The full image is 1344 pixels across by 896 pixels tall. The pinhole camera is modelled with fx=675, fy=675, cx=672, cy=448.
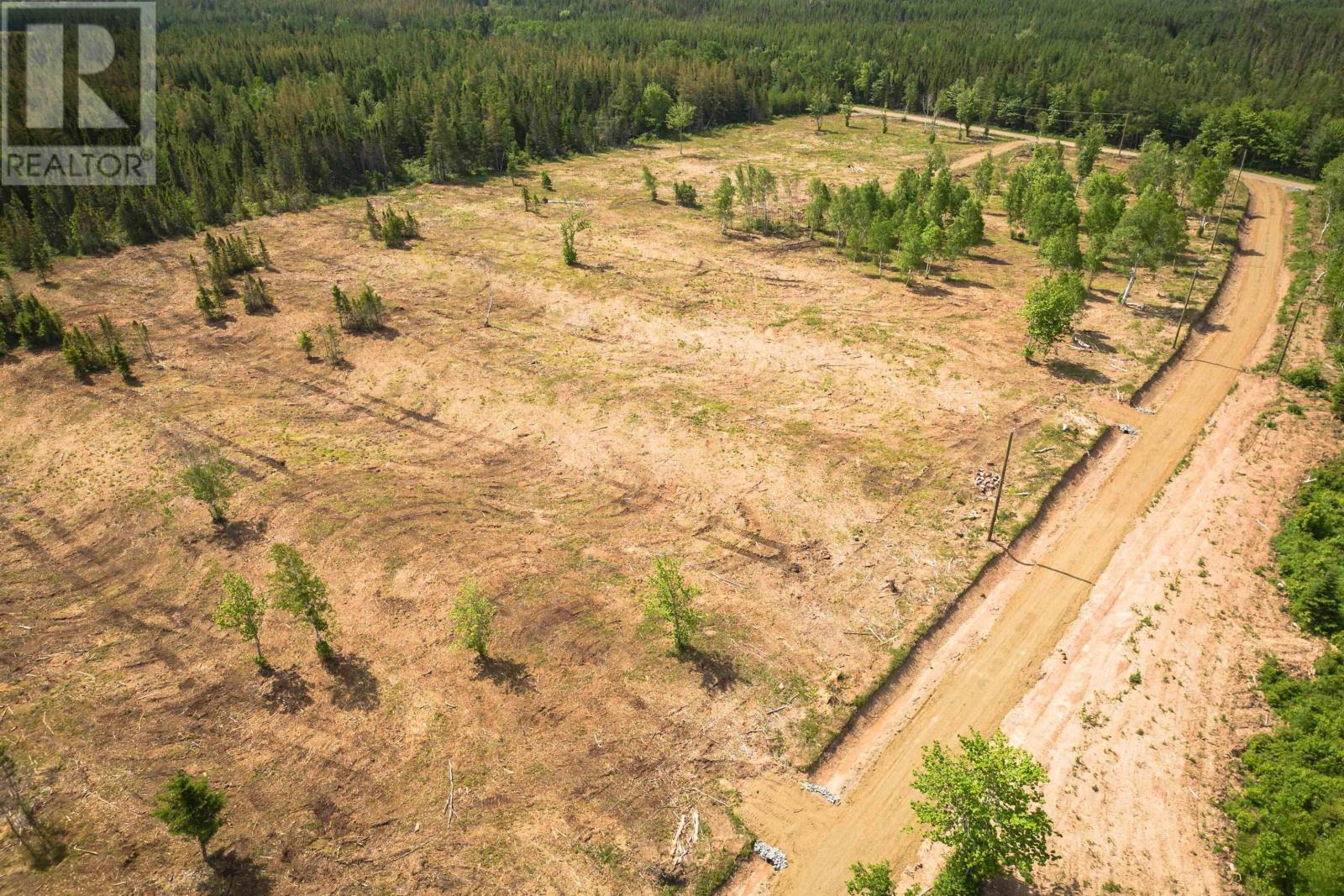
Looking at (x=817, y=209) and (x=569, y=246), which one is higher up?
(x=817, y=209)

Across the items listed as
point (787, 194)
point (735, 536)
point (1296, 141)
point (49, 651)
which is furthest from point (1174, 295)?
point (49, 651)

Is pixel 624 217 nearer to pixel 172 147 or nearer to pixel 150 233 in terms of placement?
pixel 150 233

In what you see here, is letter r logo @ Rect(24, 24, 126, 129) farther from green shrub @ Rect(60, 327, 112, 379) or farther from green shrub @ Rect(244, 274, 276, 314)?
green shrub @ Rect(60, 327, 112, 379)

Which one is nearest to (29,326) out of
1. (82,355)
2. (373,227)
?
(82,355)

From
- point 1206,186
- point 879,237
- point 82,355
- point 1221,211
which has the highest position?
point 1206,186

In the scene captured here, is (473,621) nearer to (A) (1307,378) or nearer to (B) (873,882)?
(B) (873,882)
